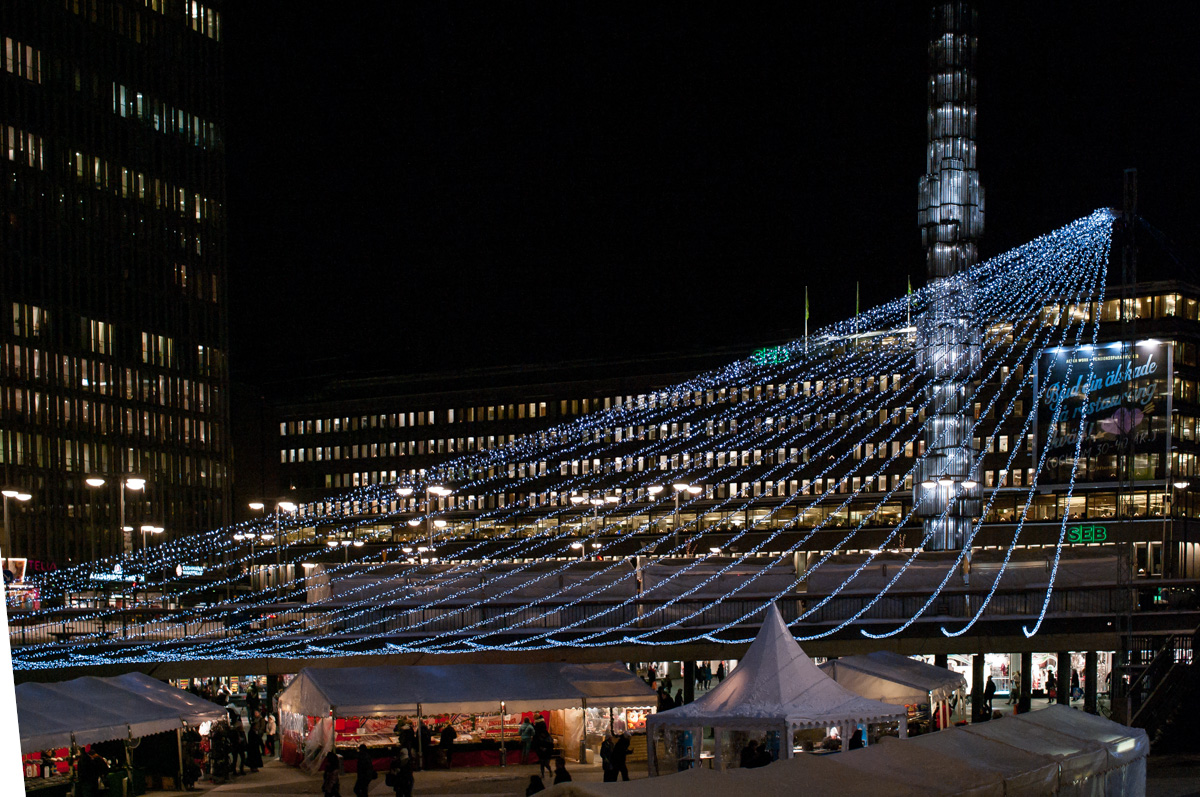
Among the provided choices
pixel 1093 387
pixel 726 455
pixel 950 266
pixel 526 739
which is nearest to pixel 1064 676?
pixel 526 739

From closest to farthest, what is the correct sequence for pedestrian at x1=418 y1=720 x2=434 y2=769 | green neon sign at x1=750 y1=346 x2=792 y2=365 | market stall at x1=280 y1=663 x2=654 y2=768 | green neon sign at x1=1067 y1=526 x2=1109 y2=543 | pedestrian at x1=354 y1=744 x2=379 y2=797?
1. pedestrian at x1=354 y1=744 x2=379 y2=797
2. market stall at x1=280 y1=663 x2=654 y2=768
3. pedestrian at x1=418 y1=720 x2=434 y2=769
4. green neon sign at x1=1067 y1=526 x2=1109 y2=543
5. green neon sign at x1=750 y1=346 x2=792 y2=365

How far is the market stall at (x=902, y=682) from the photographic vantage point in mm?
26344

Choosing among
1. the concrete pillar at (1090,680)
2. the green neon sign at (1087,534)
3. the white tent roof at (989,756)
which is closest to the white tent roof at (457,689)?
the concrete pillar at (1090,680)

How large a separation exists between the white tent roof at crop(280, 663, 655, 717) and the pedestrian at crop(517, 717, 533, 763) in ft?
4.21

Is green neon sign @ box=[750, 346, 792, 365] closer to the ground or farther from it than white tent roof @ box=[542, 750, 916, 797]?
farther from it

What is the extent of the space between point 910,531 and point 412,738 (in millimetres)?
77735

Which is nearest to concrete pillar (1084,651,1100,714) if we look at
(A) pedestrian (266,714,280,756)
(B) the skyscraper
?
(A) pedestrian (266,714,280,756)

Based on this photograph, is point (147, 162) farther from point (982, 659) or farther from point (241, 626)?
point (982, 659)

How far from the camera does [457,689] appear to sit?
89.8ft

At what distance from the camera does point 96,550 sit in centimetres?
9675

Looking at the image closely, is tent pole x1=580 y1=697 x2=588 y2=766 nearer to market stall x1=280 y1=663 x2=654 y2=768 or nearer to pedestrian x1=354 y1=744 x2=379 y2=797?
market stall x1=280 y1=663 x2=654 y2=768

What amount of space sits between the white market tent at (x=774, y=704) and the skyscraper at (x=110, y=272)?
7346 centimetres

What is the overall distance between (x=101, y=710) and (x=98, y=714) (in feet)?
Result: 0.67

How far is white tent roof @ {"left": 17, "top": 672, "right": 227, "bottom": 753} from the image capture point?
22.0 m
